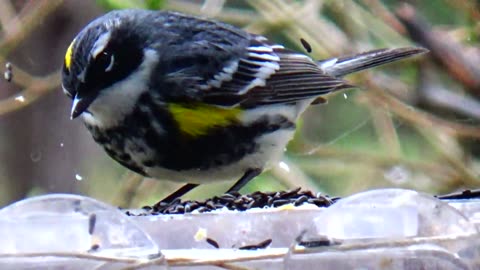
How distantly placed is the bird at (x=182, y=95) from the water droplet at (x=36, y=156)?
1.98 m

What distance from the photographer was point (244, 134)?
3377 mm

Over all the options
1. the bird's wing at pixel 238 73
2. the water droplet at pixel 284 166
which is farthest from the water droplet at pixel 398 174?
the bird's wing at pixel 238 73

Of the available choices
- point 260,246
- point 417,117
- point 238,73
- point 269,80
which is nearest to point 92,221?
point 260,246

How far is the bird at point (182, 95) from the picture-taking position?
3.18 meters

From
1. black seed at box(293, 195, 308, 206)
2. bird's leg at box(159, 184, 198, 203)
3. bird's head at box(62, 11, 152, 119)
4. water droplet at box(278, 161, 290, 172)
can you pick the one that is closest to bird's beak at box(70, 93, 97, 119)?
bird's head at box(62, 11, 152, 119)

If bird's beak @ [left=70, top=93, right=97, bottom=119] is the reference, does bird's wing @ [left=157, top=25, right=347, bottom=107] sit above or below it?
below

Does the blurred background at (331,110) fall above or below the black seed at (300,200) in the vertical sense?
below

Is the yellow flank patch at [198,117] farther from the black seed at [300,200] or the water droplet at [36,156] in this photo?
the water droplet at [36,156]

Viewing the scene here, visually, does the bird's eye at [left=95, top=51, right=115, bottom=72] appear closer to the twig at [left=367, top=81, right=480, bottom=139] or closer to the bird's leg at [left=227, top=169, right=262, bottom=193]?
the bird's leg at [left=227, top=169, right=262, bottom=193]

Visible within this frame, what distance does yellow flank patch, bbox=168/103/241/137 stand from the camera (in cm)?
321

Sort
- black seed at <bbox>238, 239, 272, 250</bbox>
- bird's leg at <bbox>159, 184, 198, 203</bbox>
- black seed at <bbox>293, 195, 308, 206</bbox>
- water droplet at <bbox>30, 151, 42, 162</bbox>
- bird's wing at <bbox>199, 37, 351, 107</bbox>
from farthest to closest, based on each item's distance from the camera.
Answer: water droplet at <bbox>30, 151, 42, 162</bbox> < bird's wing at <bbox>199, 37, 351, 107</bbox> < bird's leg at <bbox>159, 184, 198, 203</bbox> < black seed at <bbox>293, 195, 308, 206</bbox> < black seed at <bbox>238, 239, 272, 250</bbox>

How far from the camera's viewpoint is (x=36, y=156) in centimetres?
545

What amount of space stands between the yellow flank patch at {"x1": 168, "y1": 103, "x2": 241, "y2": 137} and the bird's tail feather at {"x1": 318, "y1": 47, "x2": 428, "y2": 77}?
0.84 m

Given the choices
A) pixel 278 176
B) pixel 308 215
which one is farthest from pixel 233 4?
pixel 308 215
